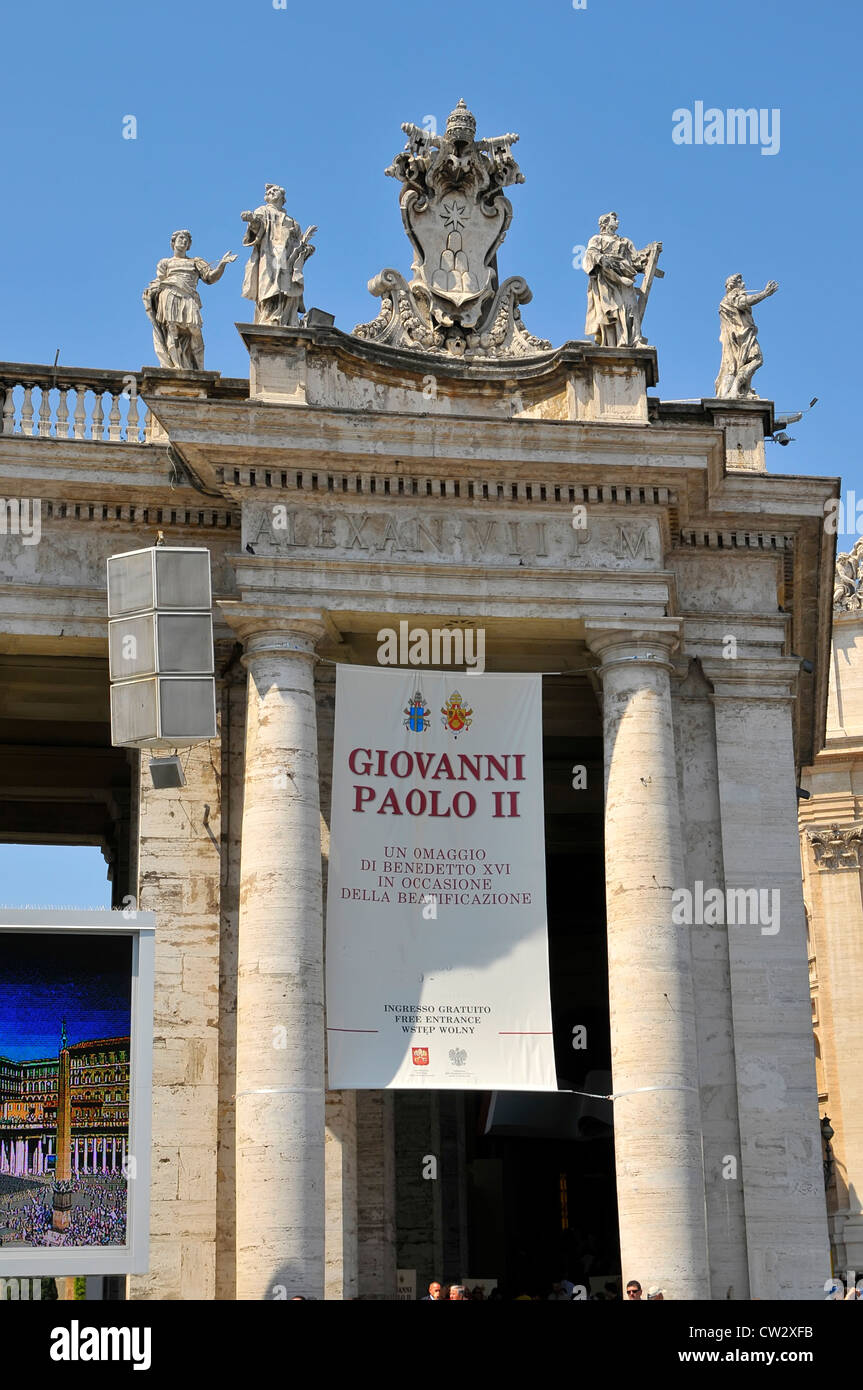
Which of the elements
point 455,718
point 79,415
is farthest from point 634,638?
point 79,415

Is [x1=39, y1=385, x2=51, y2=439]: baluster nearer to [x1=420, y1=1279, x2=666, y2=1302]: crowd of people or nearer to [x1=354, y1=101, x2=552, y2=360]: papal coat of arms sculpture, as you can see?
[x1=354, y1=101, x2=552, y2=360]: papal coat of arms sculpture

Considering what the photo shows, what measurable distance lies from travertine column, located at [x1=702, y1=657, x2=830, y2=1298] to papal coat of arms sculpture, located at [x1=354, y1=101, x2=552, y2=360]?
5.42 meters

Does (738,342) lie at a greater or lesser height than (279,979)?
greater

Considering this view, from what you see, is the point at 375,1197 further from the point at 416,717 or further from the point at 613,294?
the point at 613,294

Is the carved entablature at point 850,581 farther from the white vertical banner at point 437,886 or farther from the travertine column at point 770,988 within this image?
the white vertical banner at point 437,886

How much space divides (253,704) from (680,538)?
628 centimetres

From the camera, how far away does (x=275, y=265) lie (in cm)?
2477

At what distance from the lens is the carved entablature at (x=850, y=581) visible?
4738 centimetres

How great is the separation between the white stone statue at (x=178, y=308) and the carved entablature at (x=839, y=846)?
2325cm

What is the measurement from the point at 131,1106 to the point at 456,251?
12.7 meters

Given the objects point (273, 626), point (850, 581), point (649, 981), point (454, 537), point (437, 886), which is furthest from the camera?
point (850, 581)

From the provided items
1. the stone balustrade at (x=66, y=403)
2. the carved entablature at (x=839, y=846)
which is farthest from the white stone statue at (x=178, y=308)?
the carved entablature at (x=839, y=846)

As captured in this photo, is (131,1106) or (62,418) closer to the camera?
(131,1106)
